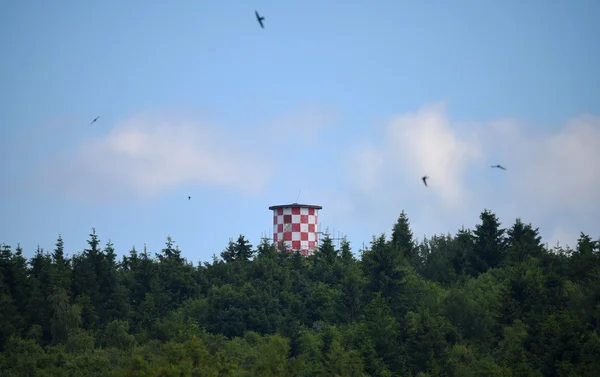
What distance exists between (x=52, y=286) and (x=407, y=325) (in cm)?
3020

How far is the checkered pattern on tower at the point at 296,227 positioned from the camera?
9494 cm

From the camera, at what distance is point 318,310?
84688 millimetres

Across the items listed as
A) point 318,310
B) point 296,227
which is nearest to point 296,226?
Answer: point 296,227

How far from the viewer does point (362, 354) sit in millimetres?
67938

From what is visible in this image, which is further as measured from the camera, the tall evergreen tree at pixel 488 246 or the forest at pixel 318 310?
the tall evergreen tree at pixel 488 246

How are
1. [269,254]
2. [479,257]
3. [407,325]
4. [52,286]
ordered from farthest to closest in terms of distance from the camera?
[269,254] < [479,257] < [52,286] < [407,325]

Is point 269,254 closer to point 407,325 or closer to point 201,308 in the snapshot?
point 201,308

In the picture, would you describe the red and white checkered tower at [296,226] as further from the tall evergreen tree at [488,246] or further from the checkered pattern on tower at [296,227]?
the tall evergreen tree at [488,246]

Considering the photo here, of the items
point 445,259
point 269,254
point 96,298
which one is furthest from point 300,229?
point 96,298

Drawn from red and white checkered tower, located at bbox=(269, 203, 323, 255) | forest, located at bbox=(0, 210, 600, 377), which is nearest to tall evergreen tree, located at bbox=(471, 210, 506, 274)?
forest, located at bbox=(0, 210, 600, 377)

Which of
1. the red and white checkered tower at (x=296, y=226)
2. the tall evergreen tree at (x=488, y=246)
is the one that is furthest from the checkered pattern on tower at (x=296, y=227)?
the tall evergreen tree at (x=488, y=246)

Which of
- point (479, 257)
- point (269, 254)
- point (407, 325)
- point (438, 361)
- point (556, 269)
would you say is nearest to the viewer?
point (438, 361)

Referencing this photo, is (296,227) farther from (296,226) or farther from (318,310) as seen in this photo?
(318,310)

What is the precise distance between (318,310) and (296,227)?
47.1 feet
